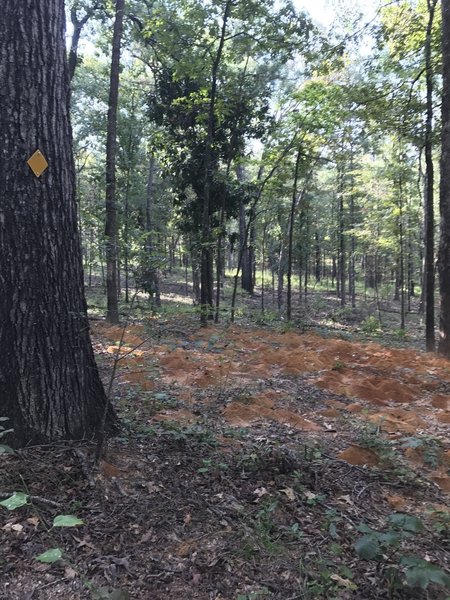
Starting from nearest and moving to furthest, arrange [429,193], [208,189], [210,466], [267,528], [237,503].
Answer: [267,528], [237,503], [210,466], [429,193], [208,189]

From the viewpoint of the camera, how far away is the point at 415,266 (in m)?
29.5

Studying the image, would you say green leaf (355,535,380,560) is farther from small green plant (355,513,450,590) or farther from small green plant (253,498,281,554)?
small green plant (253,498,281,554)

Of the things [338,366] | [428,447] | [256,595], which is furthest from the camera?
[338,366]

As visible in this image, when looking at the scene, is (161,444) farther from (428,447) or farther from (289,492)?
(428,447)

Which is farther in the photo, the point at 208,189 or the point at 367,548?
the point at 208,189

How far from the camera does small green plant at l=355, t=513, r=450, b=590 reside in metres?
1.80

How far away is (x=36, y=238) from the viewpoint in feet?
9.29

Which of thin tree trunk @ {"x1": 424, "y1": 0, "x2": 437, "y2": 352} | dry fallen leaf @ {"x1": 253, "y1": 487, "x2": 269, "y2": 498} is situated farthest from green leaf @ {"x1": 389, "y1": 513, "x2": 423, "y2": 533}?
thin tree trunk @ {"x1": 424, "y1": 0, "x2": 437, "y2": 352}

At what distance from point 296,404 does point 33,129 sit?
394 cm

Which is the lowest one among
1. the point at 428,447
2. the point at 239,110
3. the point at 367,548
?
the point at 428,447

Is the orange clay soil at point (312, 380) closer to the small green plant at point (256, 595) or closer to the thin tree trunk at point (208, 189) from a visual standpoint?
the small green plant at point (256, 595)

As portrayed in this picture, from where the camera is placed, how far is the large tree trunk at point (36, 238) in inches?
109

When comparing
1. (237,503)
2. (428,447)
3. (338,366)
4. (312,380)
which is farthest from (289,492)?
(338,366)

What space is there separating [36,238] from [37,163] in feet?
1.66
